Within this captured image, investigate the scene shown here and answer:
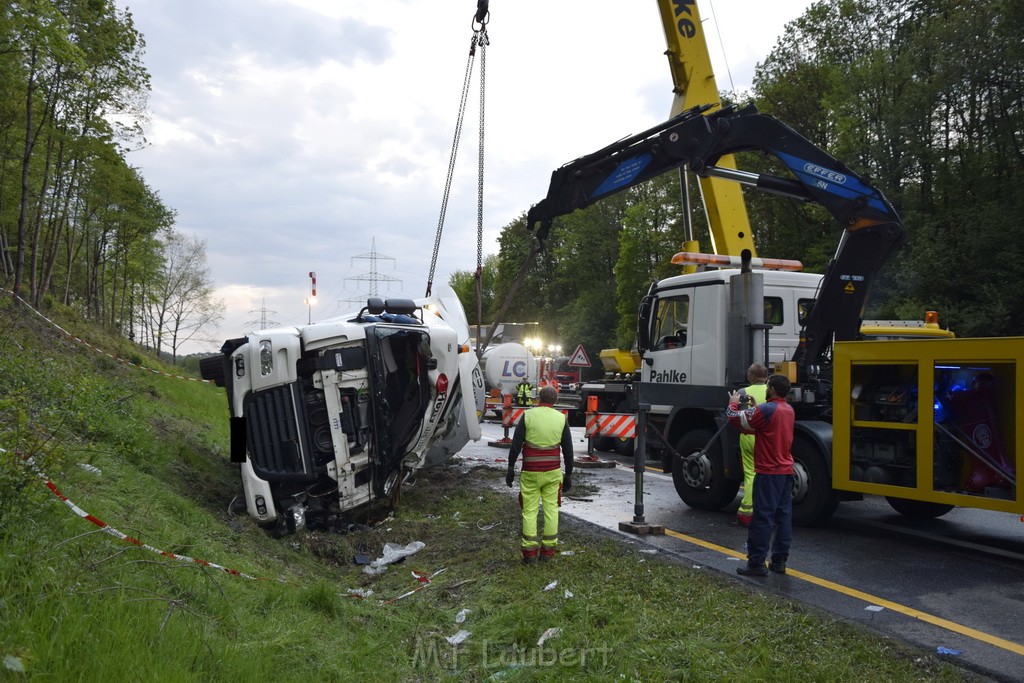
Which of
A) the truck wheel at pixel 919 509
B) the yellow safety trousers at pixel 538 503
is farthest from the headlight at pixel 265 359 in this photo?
the truck wheel at pixel 919 509

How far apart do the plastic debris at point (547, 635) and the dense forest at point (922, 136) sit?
42.8 ft

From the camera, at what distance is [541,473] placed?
6805mm

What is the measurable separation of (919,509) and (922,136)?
67.7 ft

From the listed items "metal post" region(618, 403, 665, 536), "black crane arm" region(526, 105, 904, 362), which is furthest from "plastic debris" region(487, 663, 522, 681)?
"black crane arm" region(526, 105, 904, 362)

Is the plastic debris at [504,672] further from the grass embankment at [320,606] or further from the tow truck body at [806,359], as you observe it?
the tow truck body at [806,359]

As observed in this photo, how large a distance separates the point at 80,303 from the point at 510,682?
1486 inches

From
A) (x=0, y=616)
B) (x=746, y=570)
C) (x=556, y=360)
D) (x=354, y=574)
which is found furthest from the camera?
(x=556, y=360)

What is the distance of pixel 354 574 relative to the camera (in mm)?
6992

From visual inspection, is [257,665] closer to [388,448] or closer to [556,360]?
[388,448]

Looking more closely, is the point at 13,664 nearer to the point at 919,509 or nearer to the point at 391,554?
the point at 391,554

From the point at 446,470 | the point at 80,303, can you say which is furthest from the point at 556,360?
the point at 80,303

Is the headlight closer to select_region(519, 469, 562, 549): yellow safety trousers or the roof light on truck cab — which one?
select_region(519, 469, 562, 549): yellow safety trousers

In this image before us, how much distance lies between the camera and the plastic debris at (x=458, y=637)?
5.03 m

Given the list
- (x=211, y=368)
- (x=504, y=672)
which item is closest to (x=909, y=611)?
(x=504, y=672)
